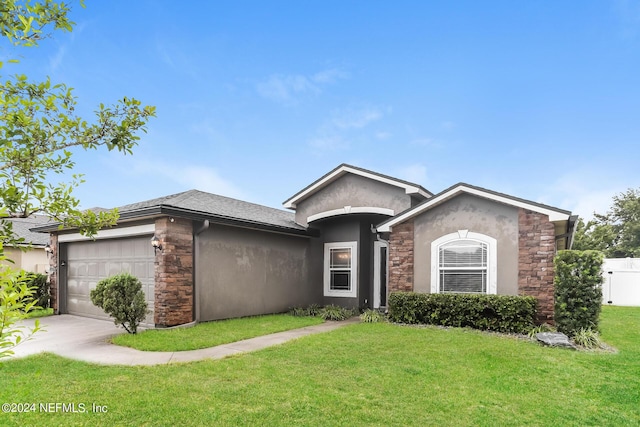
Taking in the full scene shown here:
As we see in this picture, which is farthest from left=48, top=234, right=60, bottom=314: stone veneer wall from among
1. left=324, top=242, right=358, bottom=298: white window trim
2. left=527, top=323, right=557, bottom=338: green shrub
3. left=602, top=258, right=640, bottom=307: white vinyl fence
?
left=602, top=258, right=640, bottom=307: white vinyl fence

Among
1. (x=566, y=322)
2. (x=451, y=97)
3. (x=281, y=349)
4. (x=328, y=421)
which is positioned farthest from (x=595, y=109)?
(x=328, y=421)

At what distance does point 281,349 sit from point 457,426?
4100 millimetres

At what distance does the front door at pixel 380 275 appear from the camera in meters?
14.1

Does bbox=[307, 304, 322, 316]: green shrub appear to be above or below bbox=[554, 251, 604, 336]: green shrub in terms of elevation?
below

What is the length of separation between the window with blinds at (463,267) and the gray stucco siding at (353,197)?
2480 millimetres

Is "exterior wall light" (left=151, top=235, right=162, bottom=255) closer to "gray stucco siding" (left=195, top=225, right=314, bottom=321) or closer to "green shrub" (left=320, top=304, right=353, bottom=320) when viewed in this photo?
"gray stucco siding" (left=195, top=225, right=314, bottom=321)

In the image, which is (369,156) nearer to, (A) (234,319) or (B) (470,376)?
(A) (234,319)

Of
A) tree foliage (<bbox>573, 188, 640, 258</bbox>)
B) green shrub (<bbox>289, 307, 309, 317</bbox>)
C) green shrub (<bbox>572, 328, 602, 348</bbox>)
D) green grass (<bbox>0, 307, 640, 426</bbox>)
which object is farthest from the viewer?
tree foliage (<bbox>573, 188, 640, 258</bbox>)

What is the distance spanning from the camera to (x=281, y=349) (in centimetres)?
745

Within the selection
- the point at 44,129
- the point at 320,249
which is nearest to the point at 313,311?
the point at 320,249

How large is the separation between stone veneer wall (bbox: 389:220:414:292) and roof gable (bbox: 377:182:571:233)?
1.05 feet

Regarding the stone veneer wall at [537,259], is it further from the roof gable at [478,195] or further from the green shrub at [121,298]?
the green shrub at [121,298]

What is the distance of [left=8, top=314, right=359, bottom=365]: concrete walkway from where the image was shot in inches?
268

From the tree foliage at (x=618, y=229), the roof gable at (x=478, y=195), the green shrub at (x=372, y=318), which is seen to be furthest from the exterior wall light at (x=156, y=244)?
the tree foliage at (x=618, y=229)
